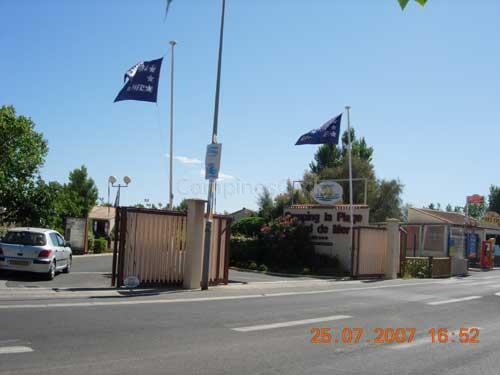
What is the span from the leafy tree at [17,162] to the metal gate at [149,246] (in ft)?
61.6

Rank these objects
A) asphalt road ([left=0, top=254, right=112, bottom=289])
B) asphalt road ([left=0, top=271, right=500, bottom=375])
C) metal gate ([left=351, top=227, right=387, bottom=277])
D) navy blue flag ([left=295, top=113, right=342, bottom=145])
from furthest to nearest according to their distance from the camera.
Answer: navy blue flag ([left=295, top=113, right=342, bottom=145])
metal gate ([left=351, top=227, right=387, bottom=277])
asphalt road ([left=0, top=254, right=112, bottom=289])
asphalt road ([left=0, top=271, right=500, bottom=375])

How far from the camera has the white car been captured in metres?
15.4

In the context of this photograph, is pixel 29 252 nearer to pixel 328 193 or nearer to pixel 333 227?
pixel 333 227

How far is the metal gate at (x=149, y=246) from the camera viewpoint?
1455 centimetres

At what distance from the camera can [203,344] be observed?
8.01 m

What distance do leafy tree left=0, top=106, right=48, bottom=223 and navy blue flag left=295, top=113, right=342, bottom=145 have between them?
1645 cm

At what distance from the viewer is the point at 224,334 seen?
888 cm

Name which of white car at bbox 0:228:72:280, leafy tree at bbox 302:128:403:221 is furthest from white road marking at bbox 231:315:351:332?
leafy tree at bbox 302:128:403:221

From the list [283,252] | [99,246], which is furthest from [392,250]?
[99,246]

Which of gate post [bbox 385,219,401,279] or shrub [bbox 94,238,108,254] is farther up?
gate post [bbox 385,219,401,279]

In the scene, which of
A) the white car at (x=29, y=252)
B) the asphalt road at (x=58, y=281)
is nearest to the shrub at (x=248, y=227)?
the asphalt road at (x=58, y=281)

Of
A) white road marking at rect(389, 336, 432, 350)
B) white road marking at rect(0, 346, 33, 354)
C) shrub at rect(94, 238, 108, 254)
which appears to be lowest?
shrub at rect(94, 238, 108, 254)

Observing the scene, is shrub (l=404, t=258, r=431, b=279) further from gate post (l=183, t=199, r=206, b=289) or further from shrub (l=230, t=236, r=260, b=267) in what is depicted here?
gate post (l=183, t=199, r=206, b=289)

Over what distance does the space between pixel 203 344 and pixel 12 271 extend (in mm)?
10842
